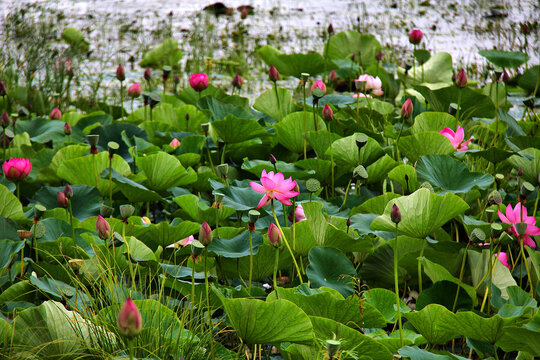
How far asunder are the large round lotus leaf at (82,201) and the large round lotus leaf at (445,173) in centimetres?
85

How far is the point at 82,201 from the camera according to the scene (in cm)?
163

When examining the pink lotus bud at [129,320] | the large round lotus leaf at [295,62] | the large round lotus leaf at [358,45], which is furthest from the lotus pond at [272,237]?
the large round lotus leaf at [358,45]

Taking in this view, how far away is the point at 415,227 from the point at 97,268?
2.18 feet

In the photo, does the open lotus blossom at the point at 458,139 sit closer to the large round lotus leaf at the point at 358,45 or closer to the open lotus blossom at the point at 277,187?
the open lotus blossom at the point at 277,187

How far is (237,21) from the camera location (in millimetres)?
4832

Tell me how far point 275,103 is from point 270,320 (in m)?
1.34

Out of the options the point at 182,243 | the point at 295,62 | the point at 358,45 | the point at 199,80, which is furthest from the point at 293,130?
the point at 358,45

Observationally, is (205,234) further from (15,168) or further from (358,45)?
(358,45)

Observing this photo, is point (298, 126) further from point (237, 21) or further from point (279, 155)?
point (237, 21)

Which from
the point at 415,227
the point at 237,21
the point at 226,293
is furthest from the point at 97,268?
the point at 237,21

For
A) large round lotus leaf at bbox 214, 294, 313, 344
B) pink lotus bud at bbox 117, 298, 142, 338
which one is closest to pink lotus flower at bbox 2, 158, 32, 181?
large round lotus leaf at bbox 214, 294, 313, 344

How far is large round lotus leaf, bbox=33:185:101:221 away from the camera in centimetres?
161

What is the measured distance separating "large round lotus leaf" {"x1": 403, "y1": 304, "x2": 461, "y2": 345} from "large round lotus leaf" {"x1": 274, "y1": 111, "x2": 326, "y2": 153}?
0.89 m

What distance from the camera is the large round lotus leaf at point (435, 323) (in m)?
1.08
